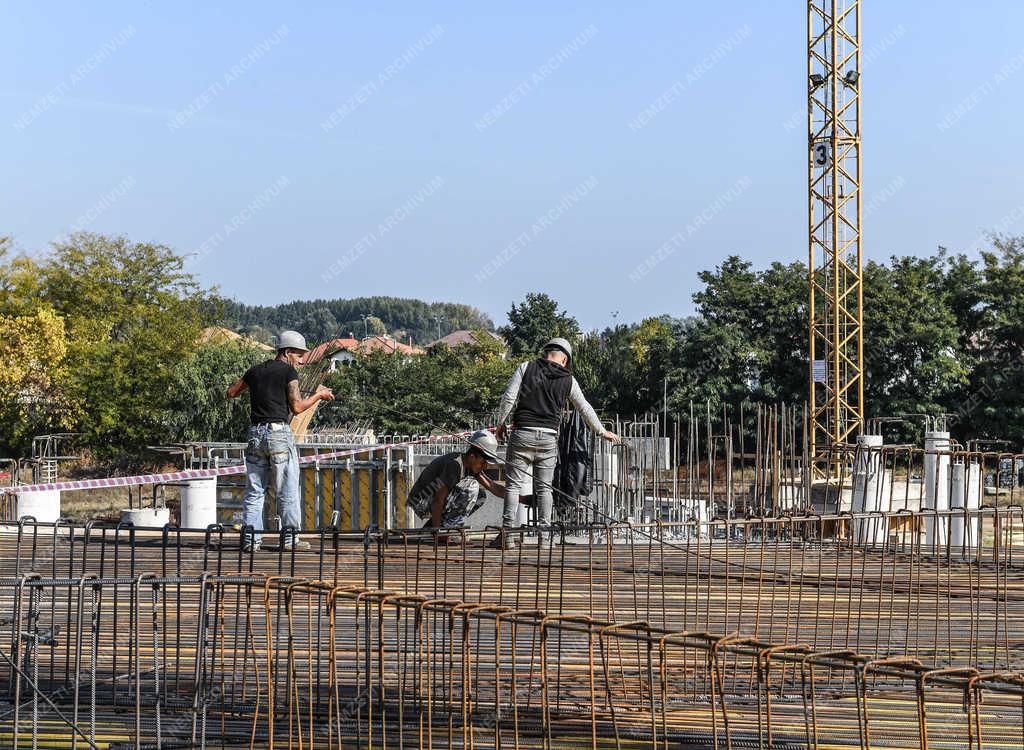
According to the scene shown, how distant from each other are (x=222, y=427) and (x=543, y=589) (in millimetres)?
27808

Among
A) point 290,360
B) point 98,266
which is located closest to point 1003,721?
point 290,360

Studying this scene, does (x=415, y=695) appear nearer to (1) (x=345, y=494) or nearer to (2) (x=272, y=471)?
(2) (x=272, y=471)

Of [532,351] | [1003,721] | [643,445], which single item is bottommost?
[1003,721]

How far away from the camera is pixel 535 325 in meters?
43.4

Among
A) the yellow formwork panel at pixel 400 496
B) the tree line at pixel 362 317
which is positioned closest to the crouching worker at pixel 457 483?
the yellow formwork panel at pixel 400 496

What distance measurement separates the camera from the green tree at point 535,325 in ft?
142

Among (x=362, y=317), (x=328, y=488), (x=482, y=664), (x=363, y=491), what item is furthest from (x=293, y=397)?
(x=362, y=317)

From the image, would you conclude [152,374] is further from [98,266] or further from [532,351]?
[532,351]

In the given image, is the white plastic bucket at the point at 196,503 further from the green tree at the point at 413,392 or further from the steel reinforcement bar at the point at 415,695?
the green tree at the point at 413,392

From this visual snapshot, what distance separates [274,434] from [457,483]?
1520mm

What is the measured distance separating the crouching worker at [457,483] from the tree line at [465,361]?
65.1ft

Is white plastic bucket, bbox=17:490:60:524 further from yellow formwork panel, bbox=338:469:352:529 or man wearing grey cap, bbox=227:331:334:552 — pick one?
yellow formwork panel, bbox=338:469:352:529

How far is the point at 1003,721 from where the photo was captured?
4926 mm

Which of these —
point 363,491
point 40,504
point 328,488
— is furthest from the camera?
point 328,488
